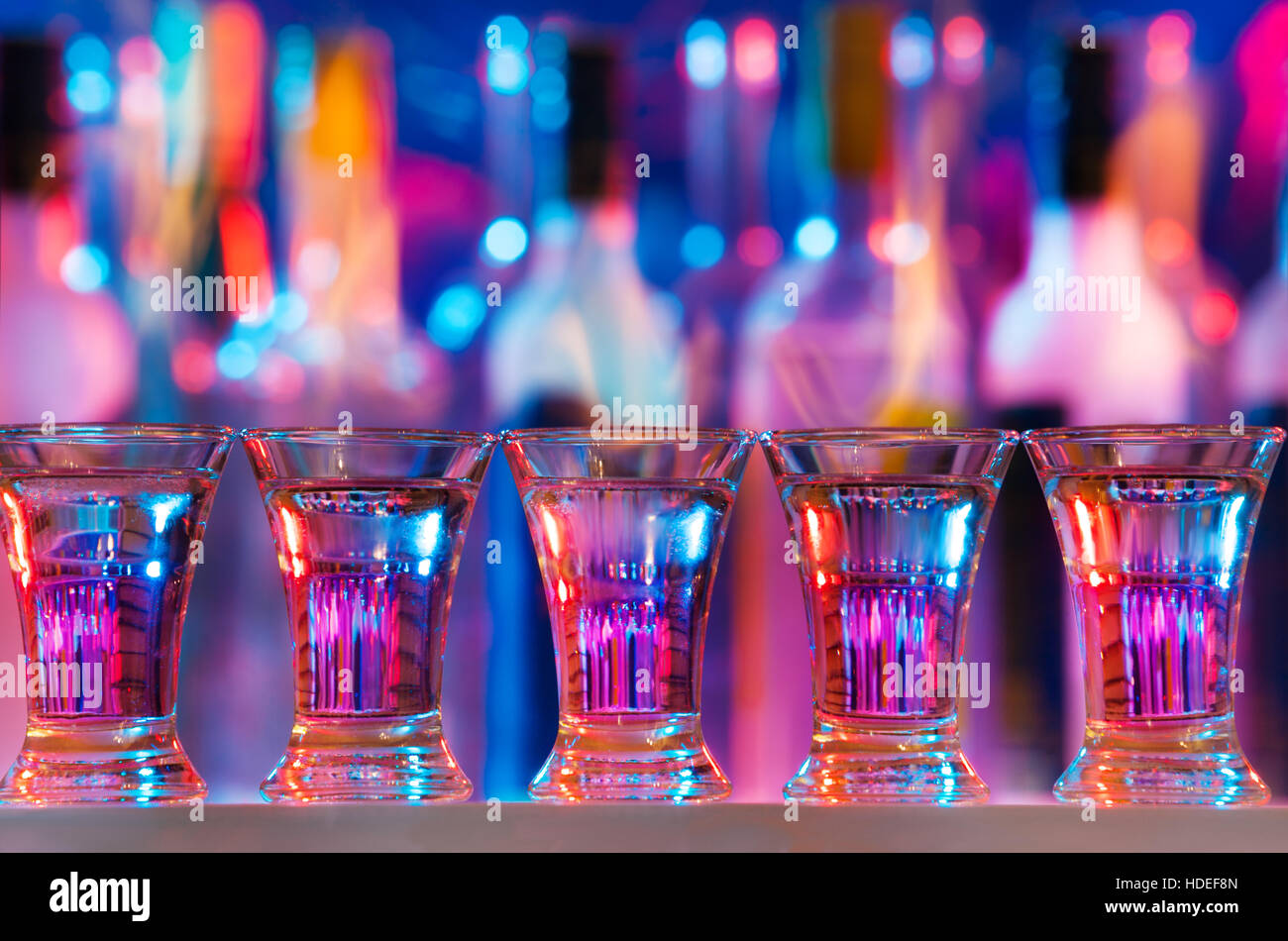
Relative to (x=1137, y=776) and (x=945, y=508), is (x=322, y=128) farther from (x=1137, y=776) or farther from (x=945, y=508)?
(x=1137, y=776)

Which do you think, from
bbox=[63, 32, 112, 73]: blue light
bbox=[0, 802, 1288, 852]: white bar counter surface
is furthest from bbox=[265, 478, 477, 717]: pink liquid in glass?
bbox=[63, 32, 112, 73]: blue light

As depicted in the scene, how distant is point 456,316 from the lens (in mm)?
802

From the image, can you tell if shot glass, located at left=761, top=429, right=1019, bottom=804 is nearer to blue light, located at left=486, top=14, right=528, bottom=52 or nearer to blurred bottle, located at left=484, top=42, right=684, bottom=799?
blurred bottle, located at left=484, top=42, right=684, bottom=799

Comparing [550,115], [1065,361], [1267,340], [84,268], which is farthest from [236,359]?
[1267,340]

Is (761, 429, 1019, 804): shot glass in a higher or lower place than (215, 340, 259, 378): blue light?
lower

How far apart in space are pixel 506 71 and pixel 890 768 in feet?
1.36

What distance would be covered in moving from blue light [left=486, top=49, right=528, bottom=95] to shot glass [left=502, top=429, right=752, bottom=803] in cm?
25

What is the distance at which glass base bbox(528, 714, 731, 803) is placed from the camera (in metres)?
0.61

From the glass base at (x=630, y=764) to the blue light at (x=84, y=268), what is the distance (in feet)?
1.16

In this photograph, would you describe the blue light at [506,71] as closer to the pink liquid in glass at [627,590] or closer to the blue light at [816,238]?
the blue light at [816,238]

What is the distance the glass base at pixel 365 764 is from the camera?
61 centimetres

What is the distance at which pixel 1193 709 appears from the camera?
636 mm

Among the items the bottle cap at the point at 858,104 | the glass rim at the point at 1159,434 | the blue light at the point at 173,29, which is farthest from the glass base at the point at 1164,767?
the blue light at the point at 173,29

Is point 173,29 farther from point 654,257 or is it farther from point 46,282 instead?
point 654,257
